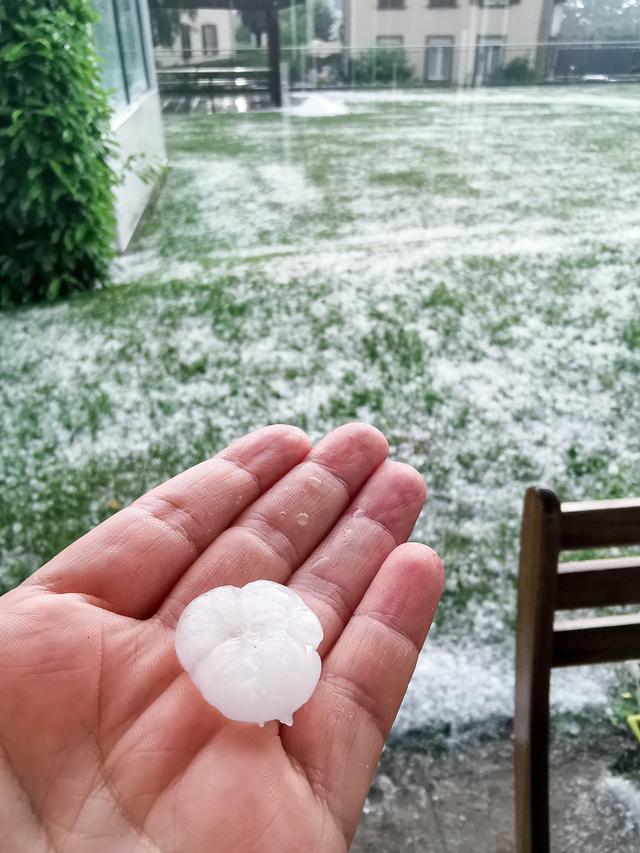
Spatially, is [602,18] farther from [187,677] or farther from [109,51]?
[187,677]

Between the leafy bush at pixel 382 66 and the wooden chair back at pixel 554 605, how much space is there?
7.22 meters

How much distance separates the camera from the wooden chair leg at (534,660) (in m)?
1.11

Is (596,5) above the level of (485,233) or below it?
above

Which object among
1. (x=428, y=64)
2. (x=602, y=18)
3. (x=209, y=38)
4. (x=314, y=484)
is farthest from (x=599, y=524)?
(x=428, y=64)

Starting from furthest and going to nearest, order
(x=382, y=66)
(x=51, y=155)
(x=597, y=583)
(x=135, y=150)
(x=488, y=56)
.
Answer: (x=382, y=66)
(x=488, y=56)
(x=135, y=150)
(x=51, y=155)
(x=597, y=583)

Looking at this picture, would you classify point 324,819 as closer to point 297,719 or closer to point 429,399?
point 297,719

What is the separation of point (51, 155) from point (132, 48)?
12.2 ft

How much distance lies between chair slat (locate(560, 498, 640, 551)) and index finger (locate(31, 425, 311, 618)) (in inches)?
26.3

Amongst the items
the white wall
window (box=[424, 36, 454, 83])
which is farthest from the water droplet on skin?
window (box=[424, 36, 454, 83])

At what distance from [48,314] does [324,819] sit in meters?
3.26

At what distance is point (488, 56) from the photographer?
270 inches

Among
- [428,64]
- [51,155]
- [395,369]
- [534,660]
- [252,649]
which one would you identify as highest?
[428,64]

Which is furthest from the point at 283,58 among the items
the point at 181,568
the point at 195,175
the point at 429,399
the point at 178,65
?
the point at 181,568

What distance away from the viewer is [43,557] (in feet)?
7.97
